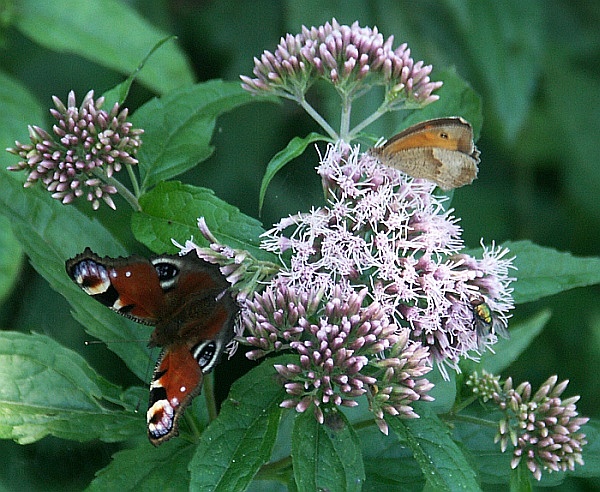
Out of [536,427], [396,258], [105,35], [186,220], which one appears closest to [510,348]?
[536,427]

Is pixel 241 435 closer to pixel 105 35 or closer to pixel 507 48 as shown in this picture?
pixel 105 35

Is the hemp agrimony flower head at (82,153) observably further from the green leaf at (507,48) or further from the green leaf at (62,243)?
the green leaf at (507,48)

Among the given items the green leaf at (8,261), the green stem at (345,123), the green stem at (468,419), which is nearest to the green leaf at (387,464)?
the green stem at (468,419)

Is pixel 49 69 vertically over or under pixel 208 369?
over

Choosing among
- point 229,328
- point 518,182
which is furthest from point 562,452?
point 518,182

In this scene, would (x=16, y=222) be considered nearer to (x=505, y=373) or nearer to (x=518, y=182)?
(x=505, y=373)

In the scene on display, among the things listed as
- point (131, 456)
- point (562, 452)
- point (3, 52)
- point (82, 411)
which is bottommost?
point (562, 452)
